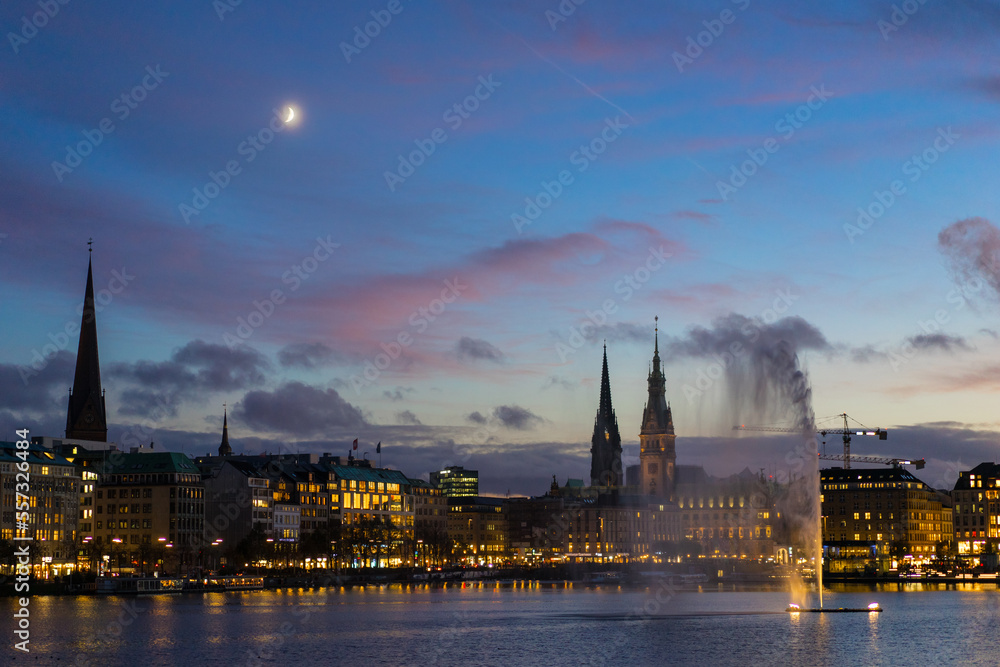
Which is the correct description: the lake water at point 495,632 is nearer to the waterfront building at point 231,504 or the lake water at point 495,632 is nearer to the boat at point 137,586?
the boat at point 137,586

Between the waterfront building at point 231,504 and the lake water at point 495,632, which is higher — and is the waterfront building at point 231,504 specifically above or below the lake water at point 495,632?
above

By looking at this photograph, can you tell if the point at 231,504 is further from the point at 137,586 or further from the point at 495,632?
the point at 495,632

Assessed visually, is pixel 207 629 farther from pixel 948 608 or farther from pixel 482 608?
pixel 948 608

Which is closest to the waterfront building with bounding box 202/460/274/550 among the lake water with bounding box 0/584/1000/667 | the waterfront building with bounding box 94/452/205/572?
the waterfront building with bounding box 94/452/205/572

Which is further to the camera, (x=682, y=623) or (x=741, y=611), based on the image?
(x=741, y=611)

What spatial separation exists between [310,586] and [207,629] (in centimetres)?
7792

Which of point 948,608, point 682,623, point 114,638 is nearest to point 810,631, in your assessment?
point 682,623

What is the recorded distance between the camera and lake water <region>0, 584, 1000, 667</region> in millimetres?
75375

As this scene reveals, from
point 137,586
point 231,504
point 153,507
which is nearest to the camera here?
point 137,586

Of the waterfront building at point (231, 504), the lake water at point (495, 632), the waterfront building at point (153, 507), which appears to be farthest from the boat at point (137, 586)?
the waterfront building at point (231, 504)

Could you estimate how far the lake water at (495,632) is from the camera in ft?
247

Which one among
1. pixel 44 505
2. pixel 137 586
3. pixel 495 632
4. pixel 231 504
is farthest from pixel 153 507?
pixel 495 632

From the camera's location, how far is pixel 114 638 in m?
85.3

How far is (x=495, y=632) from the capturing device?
9250cm
